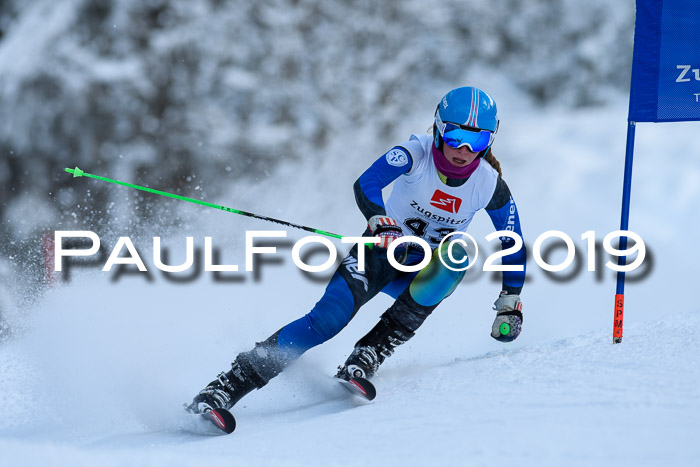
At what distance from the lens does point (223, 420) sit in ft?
10.5

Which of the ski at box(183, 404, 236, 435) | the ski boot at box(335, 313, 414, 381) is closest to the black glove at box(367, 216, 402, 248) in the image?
the ski boot at box(335, 313, 414, 381)

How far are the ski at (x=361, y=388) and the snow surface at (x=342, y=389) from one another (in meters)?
0.05

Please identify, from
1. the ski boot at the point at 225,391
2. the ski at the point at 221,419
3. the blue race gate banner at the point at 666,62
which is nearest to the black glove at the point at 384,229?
the ski boot at the point at 225,391

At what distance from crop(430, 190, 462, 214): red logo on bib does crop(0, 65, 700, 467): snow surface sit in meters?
0.73

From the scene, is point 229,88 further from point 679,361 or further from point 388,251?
point 679,361

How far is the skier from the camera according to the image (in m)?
3.45

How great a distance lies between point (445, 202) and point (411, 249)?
295mm

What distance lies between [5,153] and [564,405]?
11056 millimetres

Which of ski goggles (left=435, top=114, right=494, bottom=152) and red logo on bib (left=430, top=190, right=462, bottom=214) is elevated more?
ski goggles (left=435, top=114, right=494, bottom=152)

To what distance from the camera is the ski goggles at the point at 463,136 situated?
3449 mm

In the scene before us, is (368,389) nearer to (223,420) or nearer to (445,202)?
(223,420)

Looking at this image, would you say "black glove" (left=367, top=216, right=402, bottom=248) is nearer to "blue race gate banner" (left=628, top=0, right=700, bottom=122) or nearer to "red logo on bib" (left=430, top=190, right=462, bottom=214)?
"red logo on bib" (left=430, top=190, right=462, bottom=214)

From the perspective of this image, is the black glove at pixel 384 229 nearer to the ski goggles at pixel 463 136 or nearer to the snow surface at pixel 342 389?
the ski goggles at pixel 463 136

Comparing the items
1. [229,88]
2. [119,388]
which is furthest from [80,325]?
[229,88]
